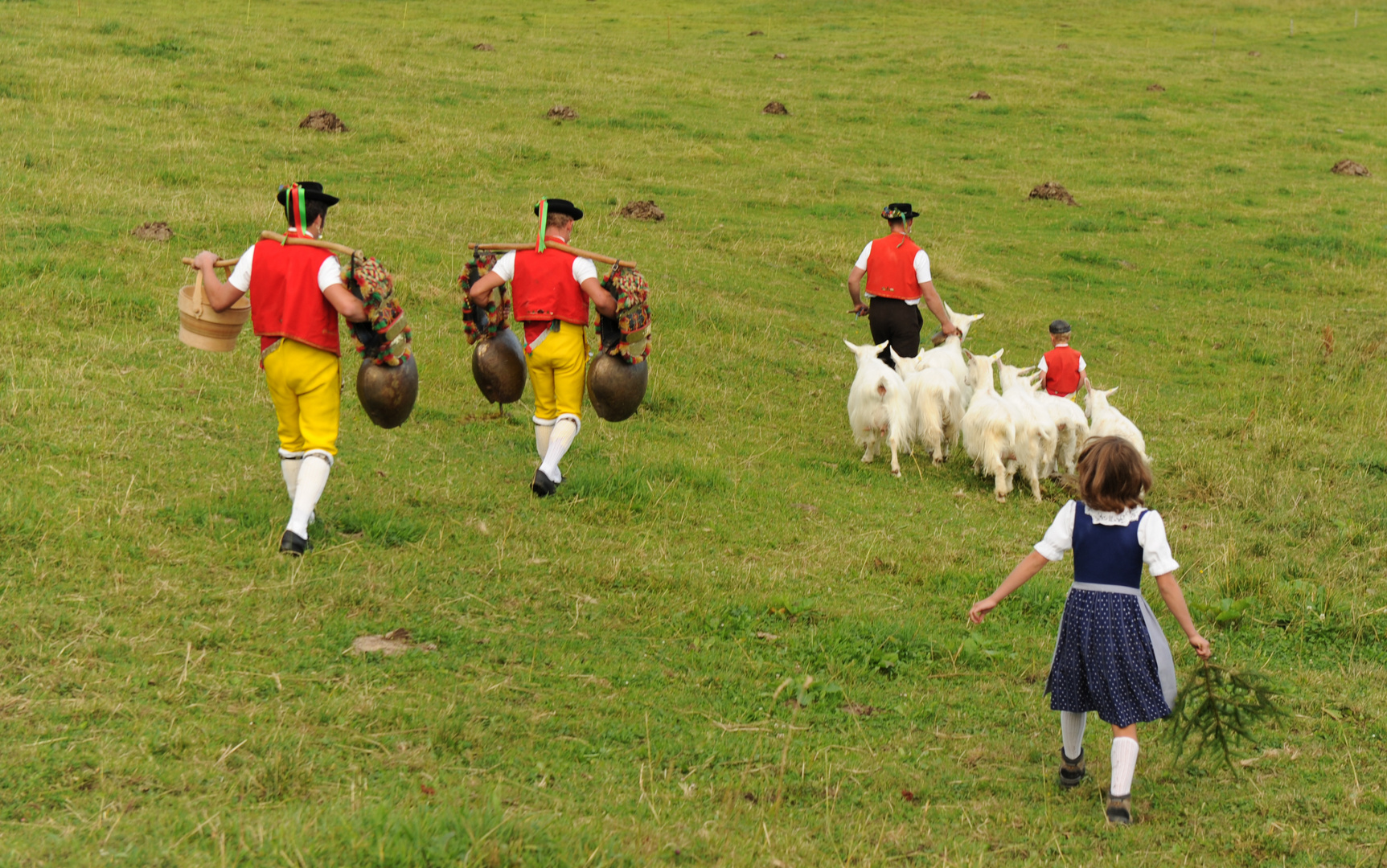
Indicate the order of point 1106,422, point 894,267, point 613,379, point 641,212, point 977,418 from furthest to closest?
point 641,212, point 894,267, point 1106,422, point 977,418, point 613,379

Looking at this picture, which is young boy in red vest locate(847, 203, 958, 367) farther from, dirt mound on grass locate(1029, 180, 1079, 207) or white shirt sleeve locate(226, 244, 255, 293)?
dirt mound on grass locate(1029, 180, 1079, 207)

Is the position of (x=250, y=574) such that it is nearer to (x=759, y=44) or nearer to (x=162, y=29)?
(x=162, y=29)

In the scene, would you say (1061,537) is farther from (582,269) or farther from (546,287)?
(546,287)

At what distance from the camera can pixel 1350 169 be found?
28953mm

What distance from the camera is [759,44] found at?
41625mm

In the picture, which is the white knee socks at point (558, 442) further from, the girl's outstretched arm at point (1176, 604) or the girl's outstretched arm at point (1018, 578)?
the girl's outstretched arm at point (1176, 604)

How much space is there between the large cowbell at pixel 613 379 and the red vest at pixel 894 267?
431 cm

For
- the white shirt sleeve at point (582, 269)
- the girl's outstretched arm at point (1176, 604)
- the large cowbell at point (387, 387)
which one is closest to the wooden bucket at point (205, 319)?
the large cowbell at point (387, 387)

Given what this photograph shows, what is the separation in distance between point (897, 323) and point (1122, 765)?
25.8ft

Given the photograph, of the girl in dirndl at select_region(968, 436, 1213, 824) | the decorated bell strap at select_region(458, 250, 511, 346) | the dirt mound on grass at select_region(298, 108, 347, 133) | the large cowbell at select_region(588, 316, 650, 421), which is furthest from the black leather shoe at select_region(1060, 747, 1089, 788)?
the dirt mound on grass at select_region(298, 108, 347, 133)

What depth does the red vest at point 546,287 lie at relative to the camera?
918 cm

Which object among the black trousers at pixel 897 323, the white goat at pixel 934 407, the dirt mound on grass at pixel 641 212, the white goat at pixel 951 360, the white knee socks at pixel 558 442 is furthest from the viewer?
the dirt mound on grass at pixel 641 212

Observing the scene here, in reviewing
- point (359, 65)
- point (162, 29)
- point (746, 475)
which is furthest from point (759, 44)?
point (746, 475)

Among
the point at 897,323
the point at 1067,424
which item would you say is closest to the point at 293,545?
the point at 897,323
